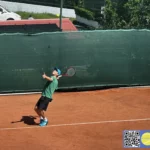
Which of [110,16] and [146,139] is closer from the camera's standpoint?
[146,139]

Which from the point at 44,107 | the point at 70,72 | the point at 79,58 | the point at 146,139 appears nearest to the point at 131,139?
the point at 146,139

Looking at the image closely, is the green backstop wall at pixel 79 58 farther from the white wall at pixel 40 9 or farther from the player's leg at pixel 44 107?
the white wall at pixel 40 9

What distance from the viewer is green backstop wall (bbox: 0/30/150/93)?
14.6 m

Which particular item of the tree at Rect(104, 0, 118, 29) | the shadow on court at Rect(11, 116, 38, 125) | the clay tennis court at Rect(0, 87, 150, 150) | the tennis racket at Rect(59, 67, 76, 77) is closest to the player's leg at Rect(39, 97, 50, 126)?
the clay tennis court at Rect(0, 87, 150, 150)

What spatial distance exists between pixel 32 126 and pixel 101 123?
192cm

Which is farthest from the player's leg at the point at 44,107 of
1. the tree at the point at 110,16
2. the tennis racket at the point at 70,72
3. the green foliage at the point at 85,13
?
the green foliage at the point at 85,13

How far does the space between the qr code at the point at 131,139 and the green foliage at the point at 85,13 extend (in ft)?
99.7

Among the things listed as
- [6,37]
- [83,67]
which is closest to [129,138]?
[83,67]

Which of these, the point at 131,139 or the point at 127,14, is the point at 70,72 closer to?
the point at 131,139

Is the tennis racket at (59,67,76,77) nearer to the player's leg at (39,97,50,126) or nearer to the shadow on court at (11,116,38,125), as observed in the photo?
the shadow on court at (11,116,38,125)

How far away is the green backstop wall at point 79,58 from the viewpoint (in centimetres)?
1457

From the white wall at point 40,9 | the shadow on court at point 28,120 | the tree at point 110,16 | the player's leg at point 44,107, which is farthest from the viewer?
the white wall at point 40,9

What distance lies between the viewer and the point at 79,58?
15.0 meters

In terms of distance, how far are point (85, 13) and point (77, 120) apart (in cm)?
3031
